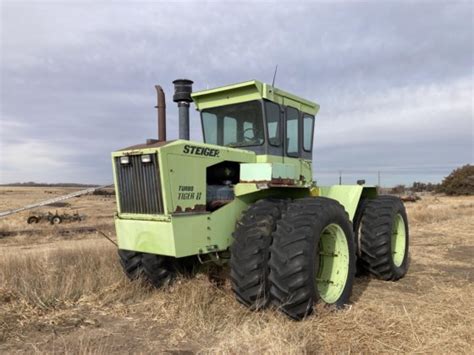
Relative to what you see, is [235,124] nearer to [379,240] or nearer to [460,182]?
[379,240]

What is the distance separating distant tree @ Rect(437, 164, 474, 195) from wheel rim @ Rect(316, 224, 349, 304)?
48427 mm

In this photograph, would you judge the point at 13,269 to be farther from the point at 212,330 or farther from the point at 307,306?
the point at 307,306

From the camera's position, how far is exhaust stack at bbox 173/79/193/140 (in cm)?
661

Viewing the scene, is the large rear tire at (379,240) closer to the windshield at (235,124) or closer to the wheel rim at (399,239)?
the wheel rim at (399,239)

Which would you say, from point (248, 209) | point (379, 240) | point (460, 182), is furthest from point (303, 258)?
point (460, 182)

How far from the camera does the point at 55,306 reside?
5695 millimetres

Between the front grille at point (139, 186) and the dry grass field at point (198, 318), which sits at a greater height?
the front grille at point (139, 186)

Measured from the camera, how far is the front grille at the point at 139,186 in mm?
5070

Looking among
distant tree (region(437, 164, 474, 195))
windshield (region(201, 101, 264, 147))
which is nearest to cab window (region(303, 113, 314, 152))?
windshield (region(201, 101, 264, 147))

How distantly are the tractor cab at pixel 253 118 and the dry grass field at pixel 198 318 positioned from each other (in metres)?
2.08

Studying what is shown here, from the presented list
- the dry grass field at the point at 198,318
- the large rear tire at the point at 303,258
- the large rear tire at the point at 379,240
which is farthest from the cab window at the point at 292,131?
the dry grass field at the point at 198,318

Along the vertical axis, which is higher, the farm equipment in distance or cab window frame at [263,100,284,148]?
cab window frame at [263,100,284,148]

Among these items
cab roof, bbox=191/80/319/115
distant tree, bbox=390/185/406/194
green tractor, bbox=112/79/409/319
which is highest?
cab roof, bbox=191/80/319/115

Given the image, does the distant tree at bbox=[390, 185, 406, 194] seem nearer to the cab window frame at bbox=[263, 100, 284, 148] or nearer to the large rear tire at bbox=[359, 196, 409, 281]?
the large rear tire at bbox=[359, 196, 409, 281]
